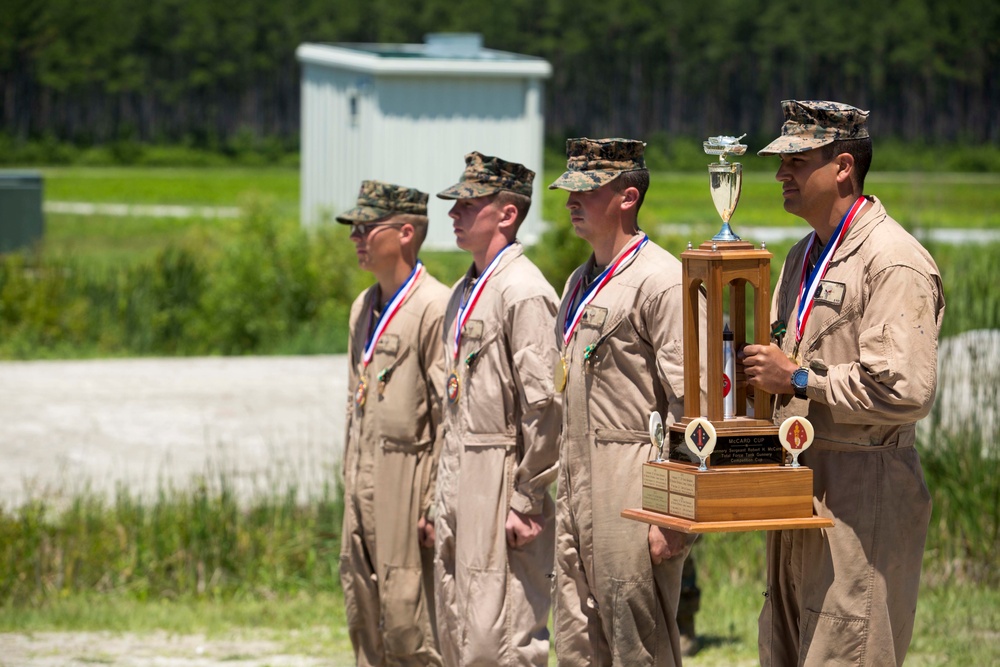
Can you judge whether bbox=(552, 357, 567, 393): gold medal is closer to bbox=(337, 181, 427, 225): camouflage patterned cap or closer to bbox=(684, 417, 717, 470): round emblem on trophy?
bbox=(684, 417, 717, 470): round emblem on trophy

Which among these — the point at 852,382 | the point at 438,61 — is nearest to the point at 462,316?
the point at 852,382

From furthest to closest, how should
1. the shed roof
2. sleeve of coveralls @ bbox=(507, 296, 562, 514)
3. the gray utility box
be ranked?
the gray utility box < the shed roof < sleeve of coveralls @ bbox=(507, 296, 562, 514)

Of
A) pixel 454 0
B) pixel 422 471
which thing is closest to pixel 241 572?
pixel 422 471

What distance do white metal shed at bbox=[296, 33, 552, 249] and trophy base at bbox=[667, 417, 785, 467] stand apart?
49.7 feet

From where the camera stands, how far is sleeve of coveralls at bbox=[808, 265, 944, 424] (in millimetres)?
3750

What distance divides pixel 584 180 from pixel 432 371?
4.59 ft

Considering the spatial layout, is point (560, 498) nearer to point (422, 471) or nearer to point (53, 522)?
point (422, 471)

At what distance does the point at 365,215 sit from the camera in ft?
19.2

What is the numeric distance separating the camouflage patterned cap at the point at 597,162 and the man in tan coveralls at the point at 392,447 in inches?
50.7

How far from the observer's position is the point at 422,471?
5.73 meters

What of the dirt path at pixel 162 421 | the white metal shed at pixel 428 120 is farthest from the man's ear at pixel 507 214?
the white metal shed at pixel 428 120

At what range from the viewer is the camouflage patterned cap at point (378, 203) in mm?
5844

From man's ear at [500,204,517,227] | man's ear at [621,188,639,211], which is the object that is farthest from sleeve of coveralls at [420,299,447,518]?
man's ear at [621,188,639,211]

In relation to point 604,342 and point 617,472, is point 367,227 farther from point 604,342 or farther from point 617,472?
point 617,472
